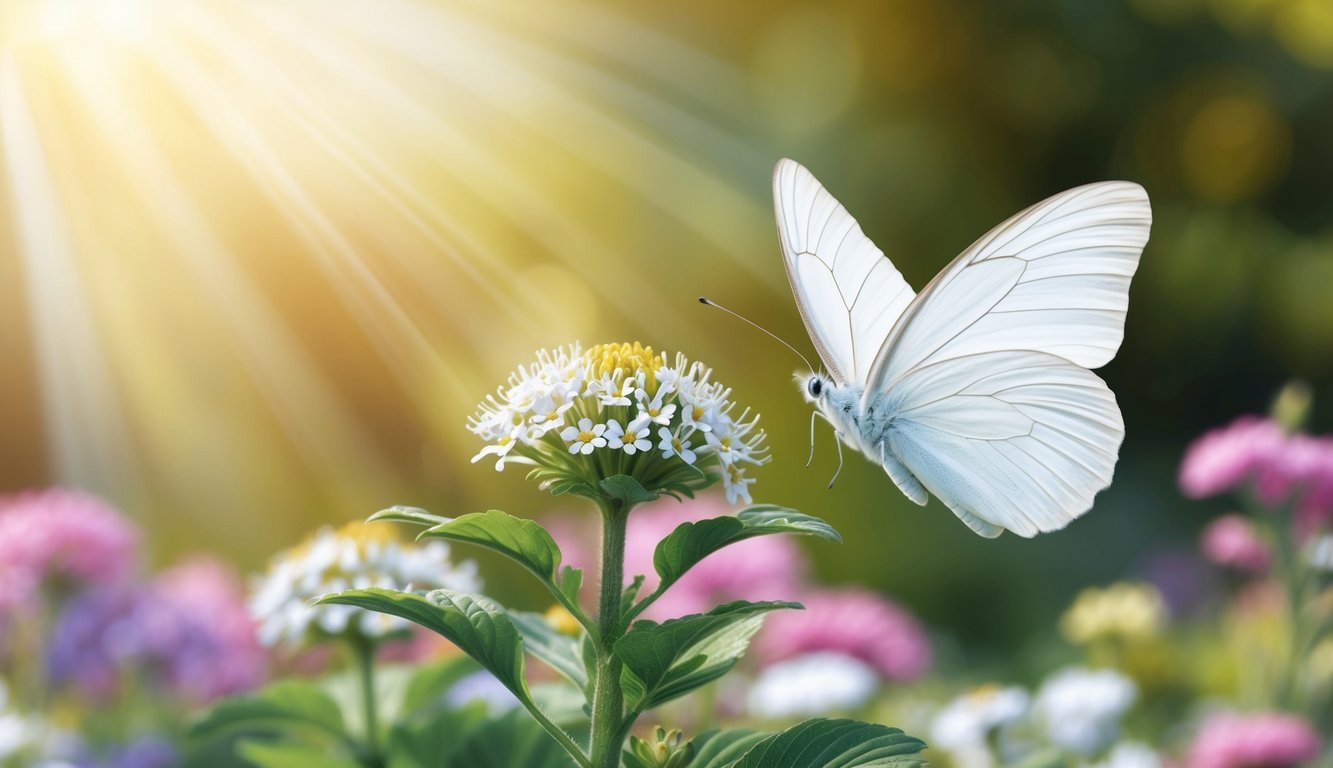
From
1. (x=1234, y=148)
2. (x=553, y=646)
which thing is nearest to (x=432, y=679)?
(x=553, y=646)

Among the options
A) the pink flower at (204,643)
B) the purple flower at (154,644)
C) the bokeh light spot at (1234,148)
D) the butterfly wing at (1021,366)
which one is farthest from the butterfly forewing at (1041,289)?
the bokeh light spot at (1234,148)

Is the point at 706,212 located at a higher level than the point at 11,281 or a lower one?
higher

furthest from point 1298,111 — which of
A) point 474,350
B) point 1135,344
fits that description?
point 474,350

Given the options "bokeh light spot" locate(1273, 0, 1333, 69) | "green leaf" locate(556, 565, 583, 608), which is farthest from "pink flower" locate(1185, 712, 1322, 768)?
"bokeh light spot" locate(1273, 0, 1333, 69)

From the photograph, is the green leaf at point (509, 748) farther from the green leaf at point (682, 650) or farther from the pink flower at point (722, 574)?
the pink flower at point (722, 574)

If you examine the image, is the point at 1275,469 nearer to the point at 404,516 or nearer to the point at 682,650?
the point at 682,650

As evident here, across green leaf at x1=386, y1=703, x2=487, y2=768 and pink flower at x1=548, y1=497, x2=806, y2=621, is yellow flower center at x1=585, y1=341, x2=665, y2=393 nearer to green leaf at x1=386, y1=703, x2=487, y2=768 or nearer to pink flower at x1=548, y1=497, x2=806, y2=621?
green leaf at x1=386, y1=703, x2=487, y2=768

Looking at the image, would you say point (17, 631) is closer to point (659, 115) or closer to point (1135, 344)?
point (659, 115)
